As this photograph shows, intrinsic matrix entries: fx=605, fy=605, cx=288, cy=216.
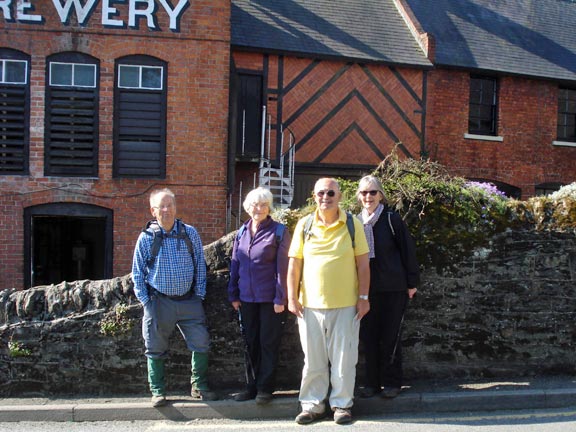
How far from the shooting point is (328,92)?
545 inches

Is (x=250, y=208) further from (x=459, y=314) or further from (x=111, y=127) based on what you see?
(x=111, y=127)

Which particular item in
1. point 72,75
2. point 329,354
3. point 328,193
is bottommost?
point 329,354

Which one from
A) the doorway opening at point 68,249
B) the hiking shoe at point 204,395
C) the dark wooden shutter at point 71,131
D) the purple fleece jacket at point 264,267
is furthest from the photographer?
the doorway opening at point 68,249

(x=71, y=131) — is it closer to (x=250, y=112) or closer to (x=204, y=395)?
(x=250, y=112)

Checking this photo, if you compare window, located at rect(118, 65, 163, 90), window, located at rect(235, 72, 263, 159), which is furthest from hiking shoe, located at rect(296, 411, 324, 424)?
window, located at rect(235, 72, 263, 159)

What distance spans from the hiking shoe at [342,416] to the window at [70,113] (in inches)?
283

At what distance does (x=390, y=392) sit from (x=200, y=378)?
156 cm

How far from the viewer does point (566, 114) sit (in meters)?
16.5

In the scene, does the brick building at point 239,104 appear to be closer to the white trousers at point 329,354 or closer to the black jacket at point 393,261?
the black jacket at point 393,261

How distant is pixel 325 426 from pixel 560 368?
8.05 ft

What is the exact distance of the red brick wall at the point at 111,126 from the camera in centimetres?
1010

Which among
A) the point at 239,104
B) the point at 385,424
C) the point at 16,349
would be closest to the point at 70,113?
the point at 239,104

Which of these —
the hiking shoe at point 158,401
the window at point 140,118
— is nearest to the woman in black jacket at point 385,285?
the hiking shoe at point 158,401

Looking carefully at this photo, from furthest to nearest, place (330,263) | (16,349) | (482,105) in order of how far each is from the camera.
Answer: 1. (482,105)
2. (16,349)
3. (330,263)
